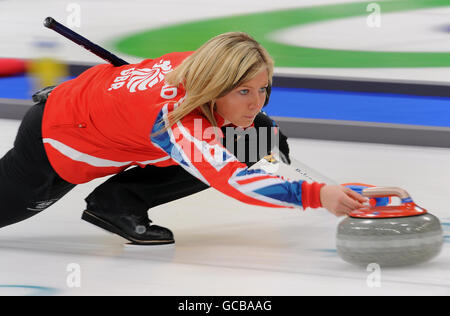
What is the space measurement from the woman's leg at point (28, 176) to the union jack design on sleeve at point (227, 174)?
500 millimetres

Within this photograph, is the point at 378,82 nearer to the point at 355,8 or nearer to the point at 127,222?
the point at 355,8

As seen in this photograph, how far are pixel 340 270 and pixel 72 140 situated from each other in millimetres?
855

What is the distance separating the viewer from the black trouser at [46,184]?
2967mm

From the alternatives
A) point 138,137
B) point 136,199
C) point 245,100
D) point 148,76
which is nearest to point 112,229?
point 136,199

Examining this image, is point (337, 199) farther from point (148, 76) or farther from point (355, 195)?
point (148, 76)

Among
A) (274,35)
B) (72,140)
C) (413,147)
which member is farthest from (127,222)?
(274,35)

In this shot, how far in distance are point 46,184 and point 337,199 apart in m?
0.93

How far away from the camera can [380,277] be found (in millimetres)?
2648

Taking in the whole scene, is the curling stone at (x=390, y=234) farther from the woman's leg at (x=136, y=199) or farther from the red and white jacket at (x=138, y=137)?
the woman's leg at (x=136, y=199)

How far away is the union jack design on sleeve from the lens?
2.59 metres

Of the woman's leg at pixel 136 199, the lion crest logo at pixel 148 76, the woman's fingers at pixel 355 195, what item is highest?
the lion crest logo at pixel 148 76

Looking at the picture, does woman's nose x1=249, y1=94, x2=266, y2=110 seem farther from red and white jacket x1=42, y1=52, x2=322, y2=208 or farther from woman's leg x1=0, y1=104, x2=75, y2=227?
woman's leg x1=0, y1=104, x2=75, y2=227

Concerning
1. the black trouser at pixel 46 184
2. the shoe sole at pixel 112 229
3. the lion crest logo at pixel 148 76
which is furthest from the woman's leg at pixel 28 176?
the lion crest logo at pixel 148 76

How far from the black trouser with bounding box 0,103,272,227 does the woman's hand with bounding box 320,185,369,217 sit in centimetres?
62
